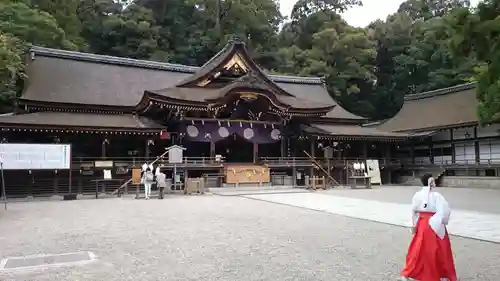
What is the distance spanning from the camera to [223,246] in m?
6.20

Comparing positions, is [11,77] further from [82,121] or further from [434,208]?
[434,208]

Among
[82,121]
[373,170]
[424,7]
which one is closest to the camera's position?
[82,121]

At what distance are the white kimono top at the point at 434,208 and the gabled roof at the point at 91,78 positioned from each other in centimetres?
1778

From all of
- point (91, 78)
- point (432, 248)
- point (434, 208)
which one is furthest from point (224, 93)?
point (432, 248)

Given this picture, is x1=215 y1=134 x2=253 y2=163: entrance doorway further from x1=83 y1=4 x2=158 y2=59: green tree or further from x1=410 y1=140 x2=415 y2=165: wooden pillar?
x1=83 y1=4 x2=158 y2=59: green tree

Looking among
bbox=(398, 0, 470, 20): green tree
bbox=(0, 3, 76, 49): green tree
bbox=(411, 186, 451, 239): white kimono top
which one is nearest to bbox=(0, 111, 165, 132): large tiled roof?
bbox=(0, 3, 76, 49): green tree

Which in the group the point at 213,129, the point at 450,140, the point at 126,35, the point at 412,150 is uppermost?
the point at 126,35

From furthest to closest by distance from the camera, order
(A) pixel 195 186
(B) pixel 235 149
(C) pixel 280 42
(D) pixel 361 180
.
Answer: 1. (C) pixel 280 42
2. (B) pixel 235 149
3. (D) pixel 361 180
4. (A) pixel 195 186

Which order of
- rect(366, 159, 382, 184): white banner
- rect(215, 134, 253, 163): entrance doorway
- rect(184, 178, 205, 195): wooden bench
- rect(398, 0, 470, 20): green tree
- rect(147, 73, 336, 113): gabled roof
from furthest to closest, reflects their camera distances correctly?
rect(398, 0, 470, 20): green tree, rect(366, 159, 382, 184): white banner, rect(215, 134, 253, 163): entrance doorway, rect(147, 73, 336, 113): gabled roof, rect(184, 178, 205, 195): wooden bench

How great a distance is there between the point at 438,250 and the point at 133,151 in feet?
56.2

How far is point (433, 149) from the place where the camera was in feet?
82.4

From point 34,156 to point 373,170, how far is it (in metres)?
Result: 17.0

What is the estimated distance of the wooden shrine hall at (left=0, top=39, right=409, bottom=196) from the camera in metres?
17.0

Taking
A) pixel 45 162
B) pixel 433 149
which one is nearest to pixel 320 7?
pixel 433 149
